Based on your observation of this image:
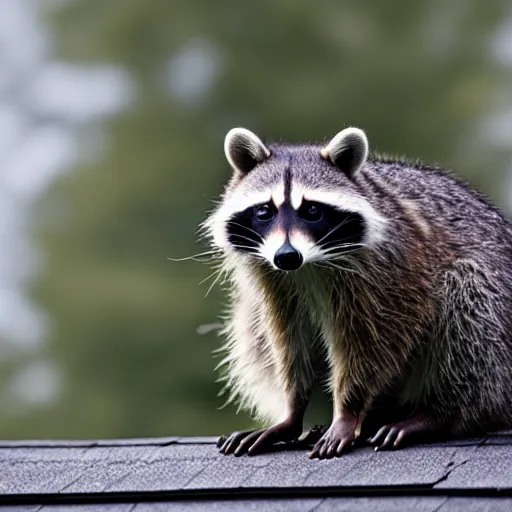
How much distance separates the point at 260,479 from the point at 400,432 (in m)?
0.77

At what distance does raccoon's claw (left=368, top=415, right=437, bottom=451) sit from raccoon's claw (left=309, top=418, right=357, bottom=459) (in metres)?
0.10

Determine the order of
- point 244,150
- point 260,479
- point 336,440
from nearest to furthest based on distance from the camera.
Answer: point 260,479 → point 336,440 → point 244,150

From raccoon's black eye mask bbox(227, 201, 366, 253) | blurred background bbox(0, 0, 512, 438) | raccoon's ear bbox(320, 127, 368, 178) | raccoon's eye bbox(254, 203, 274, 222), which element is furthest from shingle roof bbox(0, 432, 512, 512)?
blurred background bbox(0, 0, 512, 438)

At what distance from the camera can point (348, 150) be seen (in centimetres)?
552

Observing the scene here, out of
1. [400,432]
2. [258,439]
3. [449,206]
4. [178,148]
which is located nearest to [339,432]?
[400,432]

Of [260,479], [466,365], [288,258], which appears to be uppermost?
[288,258]

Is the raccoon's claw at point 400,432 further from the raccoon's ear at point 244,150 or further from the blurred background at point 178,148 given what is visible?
the blurred background at point 178,148

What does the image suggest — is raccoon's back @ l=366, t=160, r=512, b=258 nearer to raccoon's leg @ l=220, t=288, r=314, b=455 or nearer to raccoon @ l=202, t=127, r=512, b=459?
raccoon @ l=202, t=127, r=512, b=459

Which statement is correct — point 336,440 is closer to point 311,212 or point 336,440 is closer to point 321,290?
point 321,290

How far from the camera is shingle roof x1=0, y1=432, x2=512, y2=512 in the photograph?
4.29 metres

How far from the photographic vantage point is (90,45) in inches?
755

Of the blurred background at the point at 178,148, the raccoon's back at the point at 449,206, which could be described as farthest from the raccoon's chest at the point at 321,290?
the blurred background at the point at 178,148

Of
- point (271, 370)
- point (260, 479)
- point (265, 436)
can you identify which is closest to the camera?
point (260, 479)

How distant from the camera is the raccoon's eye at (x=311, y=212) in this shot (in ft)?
17.0
